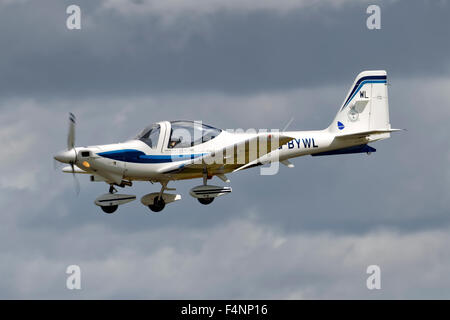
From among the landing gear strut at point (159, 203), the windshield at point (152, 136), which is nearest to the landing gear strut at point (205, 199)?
the landing gear strut at point (159, 203)

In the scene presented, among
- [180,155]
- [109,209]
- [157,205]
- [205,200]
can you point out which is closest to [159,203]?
[157,205]

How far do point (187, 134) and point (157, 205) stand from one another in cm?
285

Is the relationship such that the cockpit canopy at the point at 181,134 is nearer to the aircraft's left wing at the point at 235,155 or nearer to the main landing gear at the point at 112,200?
the aircraft's left wing at the point at 235,155

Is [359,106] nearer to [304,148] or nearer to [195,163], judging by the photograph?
[304,148]

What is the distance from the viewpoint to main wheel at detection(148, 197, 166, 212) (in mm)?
37625

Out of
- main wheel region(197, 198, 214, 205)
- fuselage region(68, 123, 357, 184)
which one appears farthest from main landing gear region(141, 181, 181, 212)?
main wheel region(197, 198, 214, 205)

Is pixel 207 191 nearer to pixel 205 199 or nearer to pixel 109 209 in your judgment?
pixel 205 199

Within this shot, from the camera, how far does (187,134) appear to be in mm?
36531

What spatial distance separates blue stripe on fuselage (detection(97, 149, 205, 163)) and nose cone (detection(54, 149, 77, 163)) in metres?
1.02

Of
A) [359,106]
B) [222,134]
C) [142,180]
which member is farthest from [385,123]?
[142,180]

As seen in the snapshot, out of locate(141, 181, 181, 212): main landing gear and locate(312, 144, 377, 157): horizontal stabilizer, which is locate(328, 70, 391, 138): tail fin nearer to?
locate(312, 144, 377, 157): horizontal stabilizer

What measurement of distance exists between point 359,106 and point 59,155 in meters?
12.4

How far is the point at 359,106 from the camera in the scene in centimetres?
4119

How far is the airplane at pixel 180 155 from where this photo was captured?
35.2 metres
